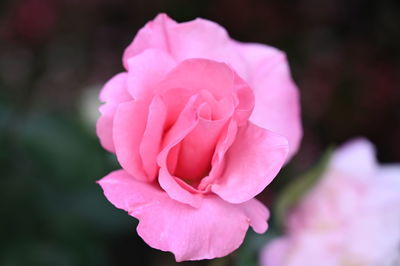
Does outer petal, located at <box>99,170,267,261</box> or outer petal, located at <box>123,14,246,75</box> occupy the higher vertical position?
outer petal, located at <box>123,14,246,75</box>

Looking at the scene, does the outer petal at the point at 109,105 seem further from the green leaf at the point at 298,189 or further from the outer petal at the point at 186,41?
the green leaf at the point at 298,189

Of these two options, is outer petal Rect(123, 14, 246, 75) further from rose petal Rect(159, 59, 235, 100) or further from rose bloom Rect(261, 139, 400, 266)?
rose bloom Rect(261, 139, 400, 266)

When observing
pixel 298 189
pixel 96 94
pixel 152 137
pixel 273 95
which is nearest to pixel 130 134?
pixel 152 137

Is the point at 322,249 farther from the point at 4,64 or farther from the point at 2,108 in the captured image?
the point at 4,64

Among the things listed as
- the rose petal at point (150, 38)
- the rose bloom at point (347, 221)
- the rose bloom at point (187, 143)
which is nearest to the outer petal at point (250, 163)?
the rose bloom at point (187, 143)

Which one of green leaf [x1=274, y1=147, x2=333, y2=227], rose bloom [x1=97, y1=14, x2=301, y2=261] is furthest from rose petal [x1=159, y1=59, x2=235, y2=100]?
green leaf [x1=274, y1=147, x2=333, y2=227]
